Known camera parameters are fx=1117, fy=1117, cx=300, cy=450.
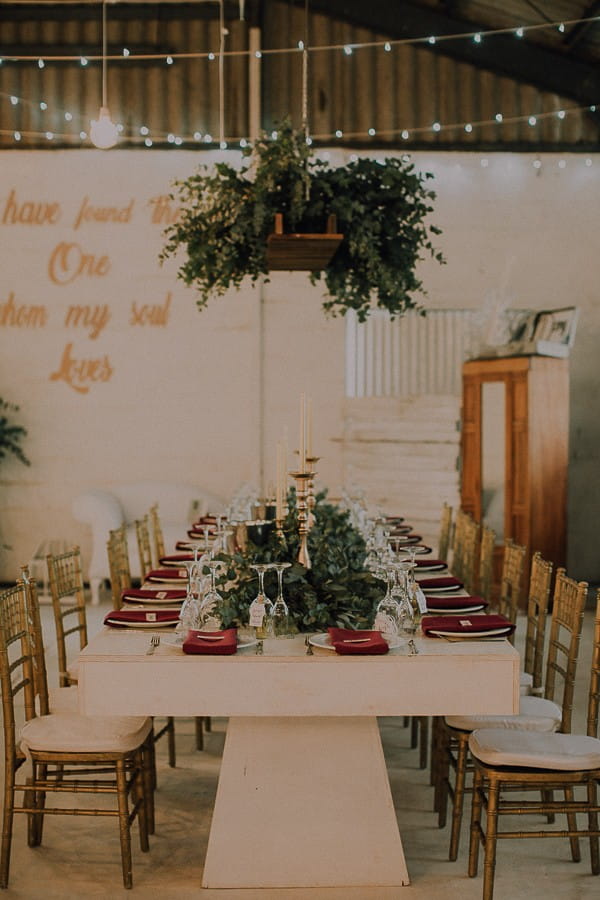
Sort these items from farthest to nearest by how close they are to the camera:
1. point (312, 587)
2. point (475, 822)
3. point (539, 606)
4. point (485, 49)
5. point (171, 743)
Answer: point (485, 49), point (171, 743), point (539, 606), point (312, 587), point (475, 822)

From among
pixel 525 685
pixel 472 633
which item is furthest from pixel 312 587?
pixel 525 685

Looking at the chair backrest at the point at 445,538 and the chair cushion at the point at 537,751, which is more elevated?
the chair backrest at the point at 445,538

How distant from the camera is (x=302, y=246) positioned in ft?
16.8

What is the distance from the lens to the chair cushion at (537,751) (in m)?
3.60

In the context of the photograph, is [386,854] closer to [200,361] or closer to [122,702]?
[122,702]

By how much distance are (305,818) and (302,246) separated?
8.37ft

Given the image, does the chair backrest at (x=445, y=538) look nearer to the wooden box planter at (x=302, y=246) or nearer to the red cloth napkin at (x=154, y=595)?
the wooden box planter at (x=302, y=246)

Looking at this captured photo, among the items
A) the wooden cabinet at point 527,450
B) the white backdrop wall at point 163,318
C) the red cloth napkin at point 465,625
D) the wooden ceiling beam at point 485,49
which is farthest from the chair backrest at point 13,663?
the wooden ceiling beam at point 485,49

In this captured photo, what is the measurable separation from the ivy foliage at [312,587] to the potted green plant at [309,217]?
5.00 feet

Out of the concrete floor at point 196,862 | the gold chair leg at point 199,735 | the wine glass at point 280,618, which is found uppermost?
the wine glass at point 280,618

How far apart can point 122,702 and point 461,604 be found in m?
1.57

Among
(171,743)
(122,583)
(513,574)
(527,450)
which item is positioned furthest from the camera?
(527,450)

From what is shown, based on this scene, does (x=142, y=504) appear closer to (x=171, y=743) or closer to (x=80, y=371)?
(x=80, y=371)

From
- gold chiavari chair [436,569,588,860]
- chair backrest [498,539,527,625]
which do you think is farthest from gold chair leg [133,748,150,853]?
chair backrest [498,539,527,625]
